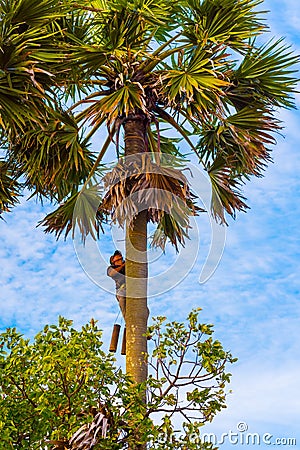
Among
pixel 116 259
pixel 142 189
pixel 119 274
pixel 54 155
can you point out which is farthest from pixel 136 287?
pixel 54 155

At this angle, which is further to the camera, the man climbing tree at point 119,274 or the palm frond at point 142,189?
the man climbing tree at point 119,274

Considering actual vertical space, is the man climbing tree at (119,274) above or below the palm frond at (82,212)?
below

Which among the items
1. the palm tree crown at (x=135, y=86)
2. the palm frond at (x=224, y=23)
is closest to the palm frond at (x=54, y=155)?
the palm tree crown at (x=135, y=86)

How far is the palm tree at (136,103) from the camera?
812 centimetres

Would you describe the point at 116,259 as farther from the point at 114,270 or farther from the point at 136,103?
the point at 136,103

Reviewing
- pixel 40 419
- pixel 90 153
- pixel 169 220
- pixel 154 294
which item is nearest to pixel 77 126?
pixel 90 153

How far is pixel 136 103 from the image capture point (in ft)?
28.0

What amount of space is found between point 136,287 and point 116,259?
640 millimetres

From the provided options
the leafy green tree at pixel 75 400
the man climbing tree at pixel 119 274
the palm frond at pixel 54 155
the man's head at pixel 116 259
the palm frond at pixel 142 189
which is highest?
the palm frond at pixel 54 155

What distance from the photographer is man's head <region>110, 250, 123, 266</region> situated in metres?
8.93

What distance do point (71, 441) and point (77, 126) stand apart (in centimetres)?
453

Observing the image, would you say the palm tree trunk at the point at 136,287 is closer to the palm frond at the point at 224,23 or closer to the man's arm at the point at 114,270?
the man's arm at the point at 114,270

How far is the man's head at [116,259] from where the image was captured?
8930mm

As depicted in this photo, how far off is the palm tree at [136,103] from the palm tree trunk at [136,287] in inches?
0.5
